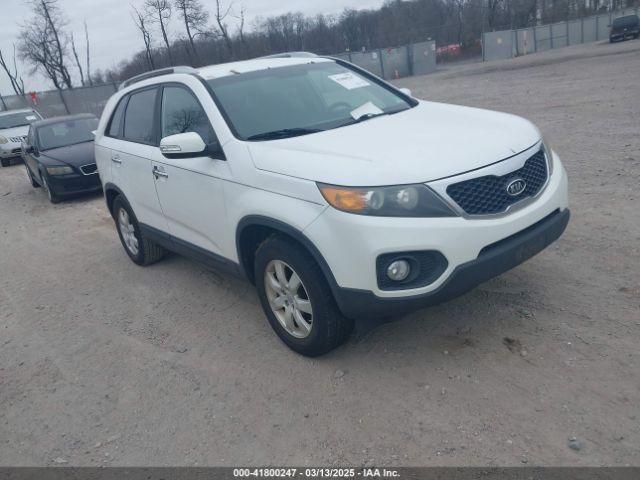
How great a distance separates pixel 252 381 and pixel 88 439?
1001 millimetres

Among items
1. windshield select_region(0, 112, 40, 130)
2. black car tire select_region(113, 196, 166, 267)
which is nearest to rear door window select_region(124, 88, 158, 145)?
black car tire select_region(113, 196, 166, 267)

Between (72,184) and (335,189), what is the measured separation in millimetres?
8425

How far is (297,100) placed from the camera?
4270 mm

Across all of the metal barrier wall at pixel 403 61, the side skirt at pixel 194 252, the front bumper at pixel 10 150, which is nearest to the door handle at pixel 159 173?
the side skirt at pixel 194 252

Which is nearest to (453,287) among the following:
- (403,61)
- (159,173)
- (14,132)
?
(159,173)

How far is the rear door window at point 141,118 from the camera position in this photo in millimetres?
4914

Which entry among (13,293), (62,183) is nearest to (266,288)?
(13,293)

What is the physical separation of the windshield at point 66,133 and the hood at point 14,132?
21.6ft

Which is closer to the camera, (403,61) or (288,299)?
(288,299)

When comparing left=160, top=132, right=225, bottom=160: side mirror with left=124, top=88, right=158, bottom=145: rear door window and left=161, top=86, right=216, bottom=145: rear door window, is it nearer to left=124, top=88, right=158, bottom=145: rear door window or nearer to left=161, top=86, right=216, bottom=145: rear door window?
left=161, top=86, right=216, bottom=145: rear door window

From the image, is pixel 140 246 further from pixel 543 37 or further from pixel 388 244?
pixel 543 37

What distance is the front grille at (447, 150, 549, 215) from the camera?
121 inches

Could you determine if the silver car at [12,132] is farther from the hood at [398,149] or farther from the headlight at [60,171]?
the hood at [398,149]

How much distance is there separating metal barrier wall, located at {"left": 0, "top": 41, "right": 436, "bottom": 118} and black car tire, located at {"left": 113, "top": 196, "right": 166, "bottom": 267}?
2662 centimetres
